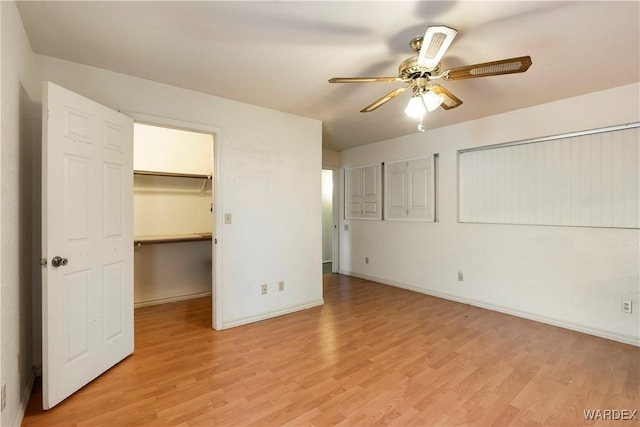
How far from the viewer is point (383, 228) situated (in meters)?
4.95

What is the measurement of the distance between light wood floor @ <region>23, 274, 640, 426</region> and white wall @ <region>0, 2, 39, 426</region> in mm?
326

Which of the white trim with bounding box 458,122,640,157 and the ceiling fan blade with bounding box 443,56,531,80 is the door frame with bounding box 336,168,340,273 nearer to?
the white trim with bounding box 458,122,640,157

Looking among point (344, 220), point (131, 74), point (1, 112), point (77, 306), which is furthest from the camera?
point (344, 220)

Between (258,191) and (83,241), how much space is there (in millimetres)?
1639

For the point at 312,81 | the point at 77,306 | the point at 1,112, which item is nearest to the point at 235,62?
the point at 312,81

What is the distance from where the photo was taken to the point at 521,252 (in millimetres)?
3402

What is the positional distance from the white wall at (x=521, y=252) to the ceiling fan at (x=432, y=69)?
5.45 ft

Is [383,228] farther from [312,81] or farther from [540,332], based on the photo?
[312,81]

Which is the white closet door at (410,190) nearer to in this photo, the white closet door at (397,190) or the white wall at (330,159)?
the white closet door at (397,190)

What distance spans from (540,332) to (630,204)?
146 cm

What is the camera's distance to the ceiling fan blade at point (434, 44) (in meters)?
1.51

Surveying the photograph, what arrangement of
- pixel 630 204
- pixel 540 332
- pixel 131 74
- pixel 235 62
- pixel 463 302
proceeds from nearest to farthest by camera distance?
pixel 235 62, pixel 131 74, pixel 630 204, pixel 540 332, pixel 463 302

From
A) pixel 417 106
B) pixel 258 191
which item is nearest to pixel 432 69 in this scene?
pixel 417 106

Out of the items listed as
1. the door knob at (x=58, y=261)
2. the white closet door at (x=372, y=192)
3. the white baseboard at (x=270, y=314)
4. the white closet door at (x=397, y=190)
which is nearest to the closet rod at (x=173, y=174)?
the door knob at (x=58, y=261)
